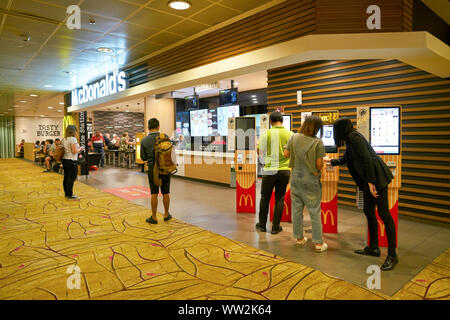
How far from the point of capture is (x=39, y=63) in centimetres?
773

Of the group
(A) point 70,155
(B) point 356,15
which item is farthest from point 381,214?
(A) point 70,155

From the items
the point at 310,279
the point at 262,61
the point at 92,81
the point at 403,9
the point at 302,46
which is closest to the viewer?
the point at 310,279

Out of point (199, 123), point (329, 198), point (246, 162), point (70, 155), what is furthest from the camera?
point (199, 123)

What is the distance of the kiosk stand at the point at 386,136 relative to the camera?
337cm

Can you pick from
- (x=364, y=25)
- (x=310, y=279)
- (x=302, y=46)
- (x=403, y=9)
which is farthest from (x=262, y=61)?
(x=310, y=279)

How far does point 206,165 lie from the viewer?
8203 mm

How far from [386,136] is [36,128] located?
25.6m

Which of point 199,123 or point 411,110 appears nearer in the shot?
point 411,110

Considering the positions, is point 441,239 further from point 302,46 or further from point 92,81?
point 92,81

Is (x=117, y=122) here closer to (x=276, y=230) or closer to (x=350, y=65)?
(x=350, y=65)

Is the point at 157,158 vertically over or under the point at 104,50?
under

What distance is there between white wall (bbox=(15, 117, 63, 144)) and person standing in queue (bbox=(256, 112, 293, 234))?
79.2ft

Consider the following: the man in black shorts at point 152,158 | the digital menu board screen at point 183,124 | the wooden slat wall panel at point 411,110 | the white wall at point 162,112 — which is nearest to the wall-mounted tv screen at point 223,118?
the digital menu board screen at point 183,124
